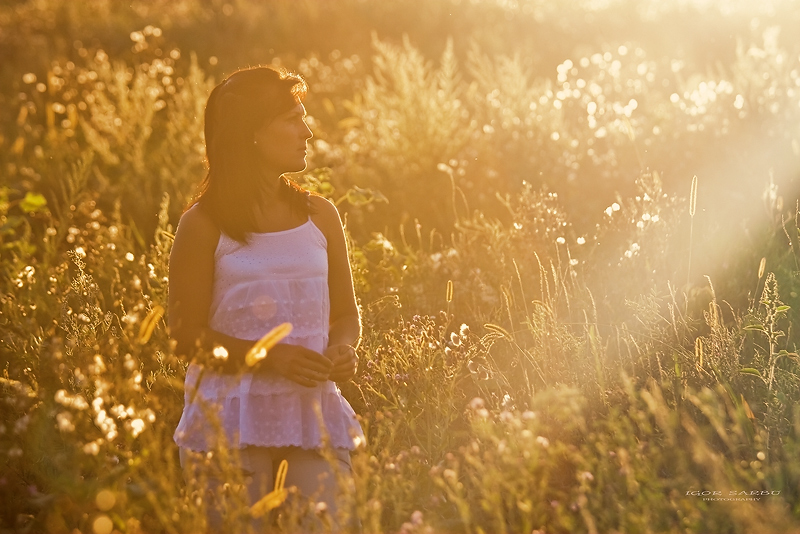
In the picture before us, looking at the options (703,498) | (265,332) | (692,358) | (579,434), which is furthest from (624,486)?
(265,332)

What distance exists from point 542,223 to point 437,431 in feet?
4.66

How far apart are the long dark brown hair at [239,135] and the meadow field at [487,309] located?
1.41ft

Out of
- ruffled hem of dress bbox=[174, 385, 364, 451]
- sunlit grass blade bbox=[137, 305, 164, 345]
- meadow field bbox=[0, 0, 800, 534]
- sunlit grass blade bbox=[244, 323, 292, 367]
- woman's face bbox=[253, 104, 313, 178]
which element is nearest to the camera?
sunlit grass blade bbox=[137, 305, 164, 345]

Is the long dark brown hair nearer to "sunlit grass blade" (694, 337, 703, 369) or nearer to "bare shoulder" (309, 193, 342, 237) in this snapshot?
"bare shoulder" (309, 193, 342, 237)

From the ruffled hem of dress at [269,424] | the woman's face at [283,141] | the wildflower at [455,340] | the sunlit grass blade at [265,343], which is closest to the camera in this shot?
the sunlit grass blade at [265,343]

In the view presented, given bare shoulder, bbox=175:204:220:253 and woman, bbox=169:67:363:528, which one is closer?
woman, bbox=169:67:363:528

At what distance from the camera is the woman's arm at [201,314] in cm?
283

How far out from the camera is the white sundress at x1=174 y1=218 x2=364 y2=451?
9.34 feet

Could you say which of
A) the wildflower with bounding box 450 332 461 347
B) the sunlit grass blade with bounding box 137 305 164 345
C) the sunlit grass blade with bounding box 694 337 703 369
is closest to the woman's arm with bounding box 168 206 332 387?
the sunlit grass blade with bounding box 137 305 164 345

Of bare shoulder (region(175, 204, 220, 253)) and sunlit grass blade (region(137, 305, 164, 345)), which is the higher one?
bare shoulder (region(175, 204, 220, 253))

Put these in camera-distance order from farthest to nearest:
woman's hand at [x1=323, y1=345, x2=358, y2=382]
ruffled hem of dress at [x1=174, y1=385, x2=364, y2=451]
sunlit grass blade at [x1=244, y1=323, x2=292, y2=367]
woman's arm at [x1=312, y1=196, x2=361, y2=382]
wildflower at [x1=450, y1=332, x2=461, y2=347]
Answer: wildflower at [x1=450, y1=332, x2=461, y2=347] → woman's arm at [x1=312, y1=196, x2=361, y2=382] → woman's hand at [x1=323, y1=345, x2=358, y2=382] → ruffled hem of dress at [x1=174, y1=385, x2=364, y2=451] → sunlit grass blade at [x1=244, y1=323, x2=292, y2=367]

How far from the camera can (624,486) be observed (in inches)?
111

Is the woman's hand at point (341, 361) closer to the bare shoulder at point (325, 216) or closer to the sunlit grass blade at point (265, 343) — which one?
the sunlit grass blade at point (265, 343)

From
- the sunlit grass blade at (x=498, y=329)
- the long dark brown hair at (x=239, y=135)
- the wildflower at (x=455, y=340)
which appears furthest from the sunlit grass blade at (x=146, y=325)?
the wildflower at (x=455, y=340)
